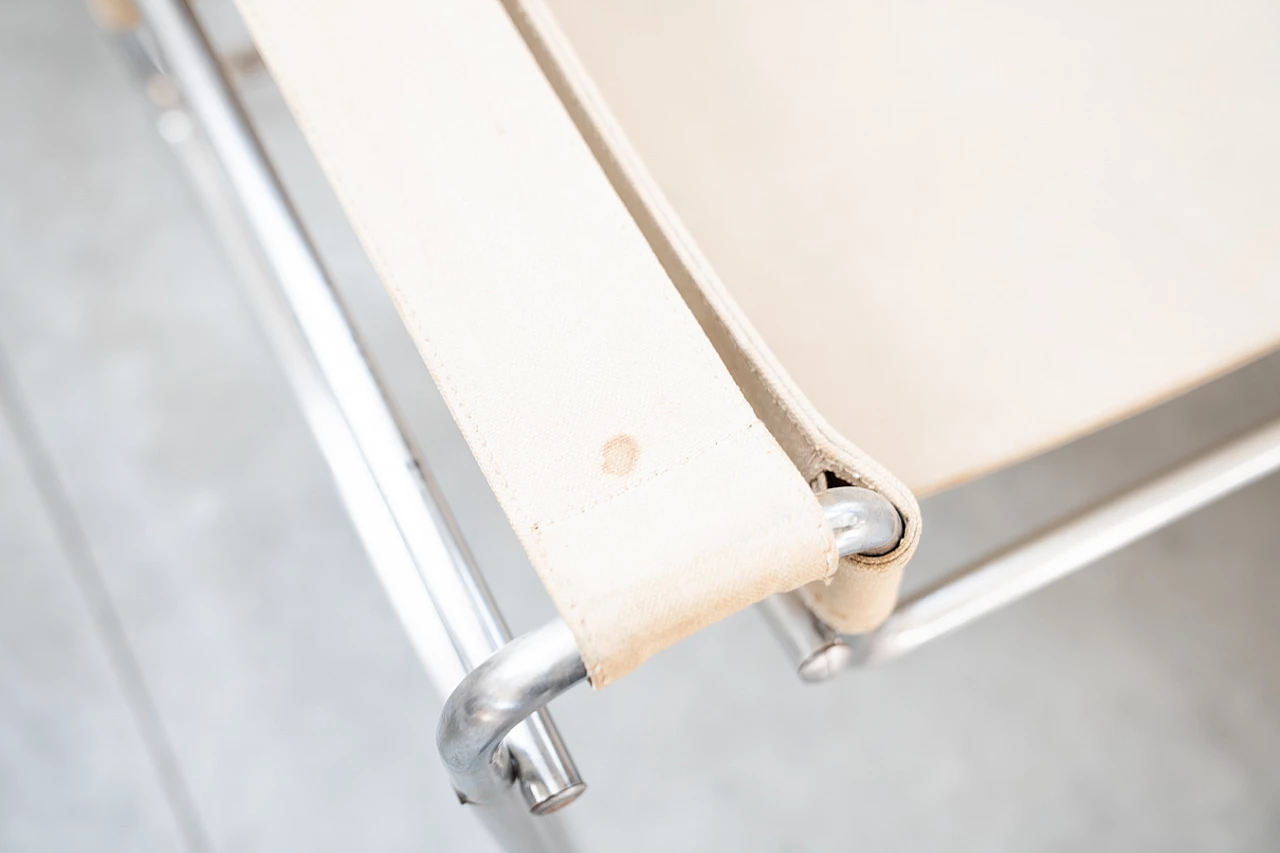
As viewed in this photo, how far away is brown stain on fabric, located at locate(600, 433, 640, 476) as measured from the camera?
0.30m

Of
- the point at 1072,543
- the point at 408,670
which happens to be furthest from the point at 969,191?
the point at 408,670

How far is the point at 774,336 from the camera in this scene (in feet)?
1.60

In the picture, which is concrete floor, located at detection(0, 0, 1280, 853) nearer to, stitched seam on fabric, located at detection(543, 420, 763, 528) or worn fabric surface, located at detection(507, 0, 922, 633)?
worn fabric surface, located at detection(507, 0, 922, 633)

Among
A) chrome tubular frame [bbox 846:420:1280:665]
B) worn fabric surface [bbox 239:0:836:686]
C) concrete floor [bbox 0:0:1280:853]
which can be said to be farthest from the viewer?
concrete floor [bbox 0:0:1280:853]

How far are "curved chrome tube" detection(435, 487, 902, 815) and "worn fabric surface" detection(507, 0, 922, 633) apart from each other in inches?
0.5

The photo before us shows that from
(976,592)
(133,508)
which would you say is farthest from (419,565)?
(133,508)

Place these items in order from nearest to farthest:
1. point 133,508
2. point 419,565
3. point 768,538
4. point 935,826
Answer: point 768,538 < point 419,565 < point 935,826 < point 133,508

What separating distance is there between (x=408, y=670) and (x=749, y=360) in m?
0.61

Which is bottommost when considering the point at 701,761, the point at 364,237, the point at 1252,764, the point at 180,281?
the point at 1252,764

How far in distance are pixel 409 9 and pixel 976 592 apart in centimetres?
35

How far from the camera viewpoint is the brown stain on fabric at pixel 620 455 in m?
0.30

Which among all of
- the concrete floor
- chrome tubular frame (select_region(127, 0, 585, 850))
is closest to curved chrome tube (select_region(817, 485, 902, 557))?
chrome tubular frame (select_region(127, 0, 585, 850))

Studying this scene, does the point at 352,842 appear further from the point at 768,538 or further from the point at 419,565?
the point at 768,538

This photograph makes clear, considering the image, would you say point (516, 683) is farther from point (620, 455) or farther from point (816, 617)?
point (816, 617)
